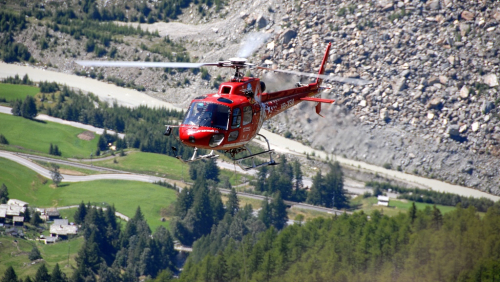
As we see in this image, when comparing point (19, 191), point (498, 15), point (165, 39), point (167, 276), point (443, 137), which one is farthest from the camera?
point (165, 39)

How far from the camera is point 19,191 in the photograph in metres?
112

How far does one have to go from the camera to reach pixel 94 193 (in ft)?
366

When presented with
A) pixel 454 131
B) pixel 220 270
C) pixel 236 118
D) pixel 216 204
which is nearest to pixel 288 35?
pixel 454 131

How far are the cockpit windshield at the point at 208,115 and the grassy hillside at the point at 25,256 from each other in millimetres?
62149

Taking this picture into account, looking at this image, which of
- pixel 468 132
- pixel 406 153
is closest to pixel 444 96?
pixel 468 132

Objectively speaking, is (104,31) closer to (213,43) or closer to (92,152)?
(213,43)

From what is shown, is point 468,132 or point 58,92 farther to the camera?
point 58,92

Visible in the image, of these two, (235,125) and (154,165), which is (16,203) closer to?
(154,165)

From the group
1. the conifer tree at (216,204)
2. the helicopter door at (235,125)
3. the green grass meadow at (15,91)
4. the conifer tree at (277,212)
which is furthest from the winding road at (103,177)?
the helicopter door at (235,125)

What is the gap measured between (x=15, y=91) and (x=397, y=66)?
6901cm

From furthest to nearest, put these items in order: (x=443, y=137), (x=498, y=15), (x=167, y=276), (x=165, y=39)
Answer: (x=165, y=39) → (x=498, y=15) → (x=443, y=137) → (x=167, y=276)

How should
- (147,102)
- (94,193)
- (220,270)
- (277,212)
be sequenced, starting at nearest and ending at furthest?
(220,270) < (94,193) < (277,212) < (147,102)

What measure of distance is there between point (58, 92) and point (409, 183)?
65.5 m

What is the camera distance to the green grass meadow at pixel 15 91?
136000mm
